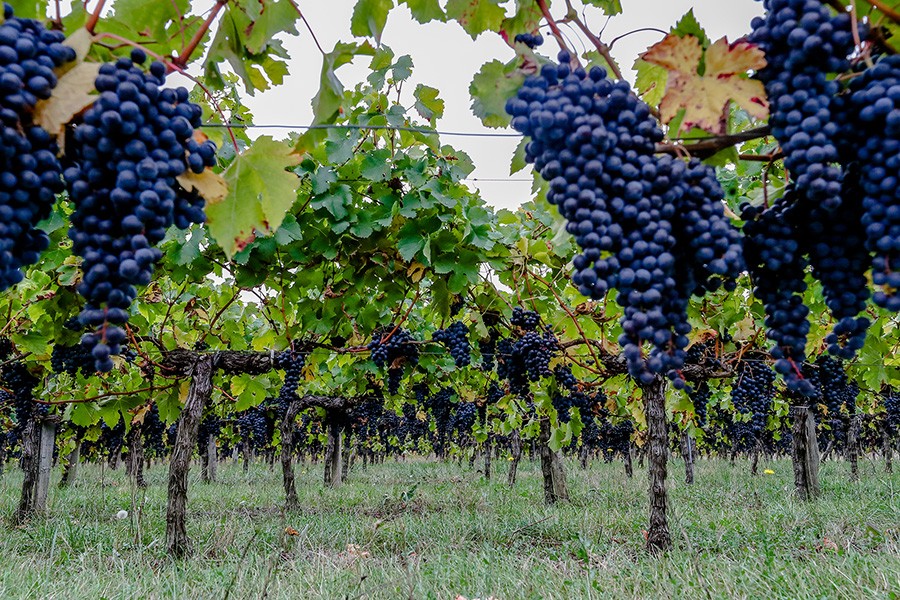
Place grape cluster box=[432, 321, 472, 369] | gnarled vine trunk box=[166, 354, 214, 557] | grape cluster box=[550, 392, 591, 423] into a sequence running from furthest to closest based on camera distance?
grape cluster box=[550, 392, 591, 423], grape cluster box=[432, 321, 472, 369], gnarled vine trunk box=[166, 354, 214, 557]

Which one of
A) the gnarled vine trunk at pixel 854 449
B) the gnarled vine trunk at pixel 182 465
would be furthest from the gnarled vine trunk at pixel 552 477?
the gnarled vine trunk at pixel 854 449

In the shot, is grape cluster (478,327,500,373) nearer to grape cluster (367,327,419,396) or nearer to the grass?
grape cluster (367,327,419,396)


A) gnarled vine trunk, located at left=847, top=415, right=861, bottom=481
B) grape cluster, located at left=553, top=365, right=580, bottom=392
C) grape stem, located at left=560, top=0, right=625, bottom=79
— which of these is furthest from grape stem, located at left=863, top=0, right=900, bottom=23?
gnarled vine trunk, located at left=847, top=415, right=861, bottom=481

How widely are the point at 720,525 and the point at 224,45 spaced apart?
8012 mm

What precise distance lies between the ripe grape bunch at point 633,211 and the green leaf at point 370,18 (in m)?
1.00

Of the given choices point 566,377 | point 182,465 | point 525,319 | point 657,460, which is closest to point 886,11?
point 525,319

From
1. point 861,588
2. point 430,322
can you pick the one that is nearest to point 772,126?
point 861,588

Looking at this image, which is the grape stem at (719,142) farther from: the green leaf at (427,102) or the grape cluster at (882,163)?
the green leaf at (427,102)

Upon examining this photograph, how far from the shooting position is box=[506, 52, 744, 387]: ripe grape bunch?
1.11 metres

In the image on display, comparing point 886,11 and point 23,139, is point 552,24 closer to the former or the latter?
point 886,11

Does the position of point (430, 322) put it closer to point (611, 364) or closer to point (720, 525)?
point (611, 364)

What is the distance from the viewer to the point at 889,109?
3.29 ft

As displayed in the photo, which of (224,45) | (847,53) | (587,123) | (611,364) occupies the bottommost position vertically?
(611,364)

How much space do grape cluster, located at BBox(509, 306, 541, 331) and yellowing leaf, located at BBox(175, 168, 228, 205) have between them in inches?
161
